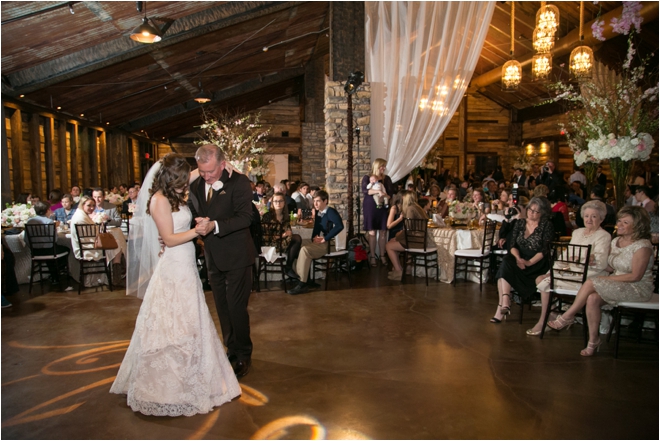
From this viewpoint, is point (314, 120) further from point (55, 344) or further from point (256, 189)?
point (55, 344)

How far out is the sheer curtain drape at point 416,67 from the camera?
24.9 feet

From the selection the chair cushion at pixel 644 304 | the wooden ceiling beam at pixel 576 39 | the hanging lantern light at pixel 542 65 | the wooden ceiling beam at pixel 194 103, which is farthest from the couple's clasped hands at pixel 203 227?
the wooden ceiling beam at pixel 194 103

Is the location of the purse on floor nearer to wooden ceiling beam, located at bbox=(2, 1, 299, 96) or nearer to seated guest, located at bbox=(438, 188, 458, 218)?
wooden ceiling beam, located at bbox=(2, 1, 299, 96)

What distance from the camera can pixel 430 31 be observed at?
761cm

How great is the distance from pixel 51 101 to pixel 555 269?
9.67m

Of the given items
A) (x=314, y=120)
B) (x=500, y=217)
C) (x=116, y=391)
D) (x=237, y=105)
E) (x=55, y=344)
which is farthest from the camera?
(x=237, y=105)

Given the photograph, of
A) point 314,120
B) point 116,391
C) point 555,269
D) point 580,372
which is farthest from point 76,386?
point 314,120

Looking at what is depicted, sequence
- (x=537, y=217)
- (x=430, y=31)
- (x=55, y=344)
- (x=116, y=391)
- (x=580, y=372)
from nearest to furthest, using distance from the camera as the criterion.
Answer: (x=116, y=391) → (x=580, y=372) → (x=55, y=344) → (x=537, y=217) → (x=430, y=31)

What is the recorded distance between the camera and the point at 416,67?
7734mm

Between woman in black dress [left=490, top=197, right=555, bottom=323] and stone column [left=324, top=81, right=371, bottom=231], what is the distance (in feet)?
12.0

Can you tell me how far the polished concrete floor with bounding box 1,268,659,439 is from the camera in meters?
2.69

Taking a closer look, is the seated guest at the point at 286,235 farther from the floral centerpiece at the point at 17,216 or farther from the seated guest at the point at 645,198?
A: the seated guest at the point at 645,198

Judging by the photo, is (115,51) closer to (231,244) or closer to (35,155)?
(35,155)

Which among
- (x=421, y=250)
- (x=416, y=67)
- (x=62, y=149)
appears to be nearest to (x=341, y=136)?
(x=416, y=67)
